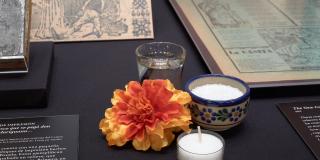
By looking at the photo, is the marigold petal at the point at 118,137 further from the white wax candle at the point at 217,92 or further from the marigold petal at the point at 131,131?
the white wax candle at the point at 217,92

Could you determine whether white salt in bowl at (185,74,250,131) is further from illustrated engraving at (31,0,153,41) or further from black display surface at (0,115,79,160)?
illustrated engraving at (31,0,153,41)

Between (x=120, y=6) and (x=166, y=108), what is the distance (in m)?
0.53

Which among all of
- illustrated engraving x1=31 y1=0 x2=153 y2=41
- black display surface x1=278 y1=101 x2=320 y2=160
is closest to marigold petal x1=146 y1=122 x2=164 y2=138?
black display surface x1=278 y1=101 x2=320 y2=160

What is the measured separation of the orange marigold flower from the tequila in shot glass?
0.11 metres

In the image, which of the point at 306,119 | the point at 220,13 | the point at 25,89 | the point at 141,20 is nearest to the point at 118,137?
the point at 25,89

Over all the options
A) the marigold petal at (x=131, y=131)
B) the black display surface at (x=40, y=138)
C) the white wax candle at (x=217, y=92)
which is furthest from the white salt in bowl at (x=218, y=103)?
the black display surface at (x=40, y=138)

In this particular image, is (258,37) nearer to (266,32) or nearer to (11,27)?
(266,32)

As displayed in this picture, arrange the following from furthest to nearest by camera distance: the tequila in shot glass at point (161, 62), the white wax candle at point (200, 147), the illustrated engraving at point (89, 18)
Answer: the illustrated engraving at point (89, 18) → the tequila in shot glass at point (161, 62) → the white wax candle at point (200, 147)

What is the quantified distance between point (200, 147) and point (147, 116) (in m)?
0.10

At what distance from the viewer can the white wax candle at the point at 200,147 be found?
27.5 inches

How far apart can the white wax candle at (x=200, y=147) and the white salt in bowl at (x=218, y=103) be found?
0.06 m

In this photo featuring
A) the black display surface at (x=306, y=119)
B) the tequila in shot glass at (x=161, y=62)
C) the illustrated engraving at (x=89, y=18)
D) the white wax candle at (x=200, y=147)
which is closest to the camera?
the white wax candle at (x=200, y=147)

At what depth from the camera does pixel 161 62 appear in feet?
3.11

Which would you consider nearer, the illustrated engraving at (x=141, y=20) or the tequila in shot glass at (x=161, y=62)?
the tequila in shot glass at (x=161, y=62)
